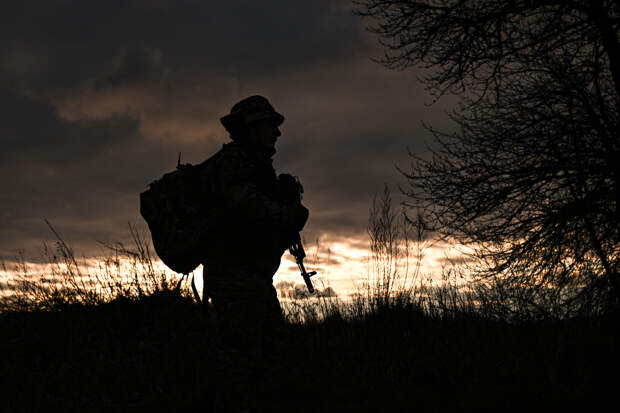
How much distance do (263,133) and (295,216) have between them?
2.28ft

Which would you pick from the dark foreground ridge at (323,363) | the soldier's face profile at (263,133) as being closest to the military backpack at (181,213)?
the soldier's face profile at (263,133)

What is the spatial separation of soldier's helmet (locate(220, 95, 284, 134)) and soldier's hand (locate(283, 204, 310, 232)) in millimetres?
709

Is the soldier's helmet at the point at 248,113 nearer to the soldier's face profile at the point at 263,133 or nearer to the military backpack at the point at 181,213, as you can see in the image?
the soldier's face profile at the point at 263,133

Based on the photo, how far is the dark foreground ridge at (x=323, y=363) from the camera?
3.73m

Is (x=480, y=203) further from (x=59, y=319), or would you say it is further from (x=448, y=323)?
(x=59, y=319)

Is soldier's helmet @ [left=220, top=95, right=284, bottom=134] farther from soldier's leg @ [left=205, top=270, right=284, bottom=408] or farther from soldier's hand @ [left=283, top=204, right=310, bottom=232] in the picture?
soldier's leg @ [left=205, top=270, right=284, bottom=408]

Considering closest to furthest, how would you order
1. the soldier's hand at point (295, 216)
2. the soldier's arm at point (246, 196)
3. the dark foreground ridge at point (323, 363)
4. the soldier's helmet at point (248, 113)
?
the soldier's arm at point (246, 196) → the soldier's hand at point (295, 216) → the soldier's helmet at point (248, 113) → the dark foreground ridge at point (323, 363)

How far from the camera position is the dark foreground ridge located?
12.2 ft

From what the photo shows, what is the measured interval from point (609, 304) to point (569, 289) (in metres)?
0.70

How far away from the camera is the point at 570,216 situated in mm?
6918

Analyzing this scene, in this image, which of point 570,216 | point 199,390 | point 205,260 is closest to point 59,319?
point 199,390

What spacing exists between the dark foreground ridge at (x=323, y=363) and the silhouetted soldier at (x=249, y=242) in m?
0.23

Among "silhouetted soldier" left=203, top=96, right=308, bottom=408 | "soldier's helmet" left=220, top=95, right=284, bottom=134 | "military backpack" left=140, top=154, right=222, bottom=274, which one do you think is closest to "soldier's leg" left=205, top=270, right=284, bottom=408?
"silhouetted soldier" left=203, top=96, right=308, bottom=408

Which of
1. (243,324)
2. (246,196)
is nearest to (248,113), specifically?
(246,196)
